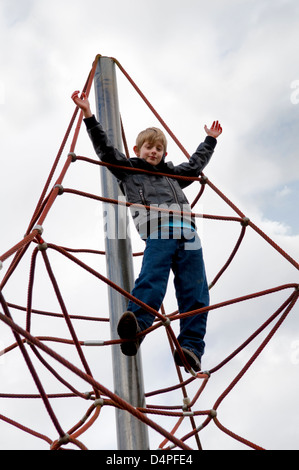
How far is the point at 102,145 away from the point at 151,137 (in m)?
0.46

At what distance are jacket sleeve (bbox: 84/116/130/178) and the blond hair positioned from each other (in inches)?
12.5

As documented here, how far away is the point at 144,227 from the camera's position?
388 cm

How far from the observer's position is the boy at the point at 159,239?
3.59m

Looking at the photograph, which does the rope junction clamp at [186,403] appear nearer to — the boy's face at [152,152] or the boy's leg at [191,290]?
the boy's leg at [191,290]

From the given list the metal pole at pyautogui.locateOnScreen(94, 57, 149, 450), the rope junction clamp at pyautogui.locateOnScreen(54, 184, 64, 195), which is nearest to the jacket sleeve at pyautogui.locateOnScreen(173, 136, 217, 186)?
the metal pole at pyautogui.locateOnScreen(94, 57, 149, 450)

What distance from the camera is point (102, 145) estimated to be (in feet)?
13.1

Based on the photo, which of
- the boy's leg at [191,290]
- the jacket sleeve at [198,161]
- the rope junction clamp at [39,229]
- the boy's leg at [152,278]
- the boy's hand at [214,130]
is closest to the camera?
the rope junction clamp at [39,229]

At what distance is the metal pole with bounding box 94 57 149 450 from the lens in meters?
3.59

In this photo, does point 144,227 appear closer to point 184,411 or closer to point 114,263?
point 114,263

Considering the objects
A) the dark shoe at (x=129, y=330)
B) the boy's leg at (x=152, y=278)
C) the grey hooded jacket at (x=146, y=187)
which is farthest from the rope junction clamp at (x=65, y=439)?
the grey hooded jacket at (x=146, y=187)

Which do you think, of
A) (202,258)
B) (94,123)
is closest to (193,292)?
(202,258)

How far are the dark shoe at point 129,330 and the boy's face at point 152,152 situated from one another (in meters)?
1.30

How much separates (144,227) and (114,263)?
360 millimetres

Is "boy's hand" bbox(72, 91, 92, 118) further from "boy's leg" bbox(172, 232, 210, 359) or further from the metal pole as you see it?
"boy's leg" bbox(172, 232, 210, 359)
